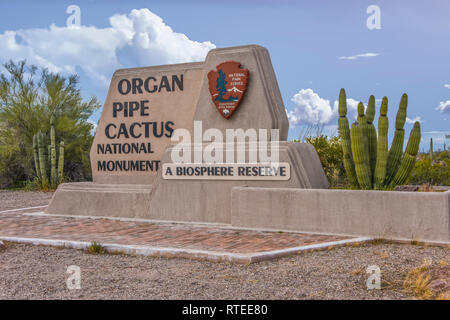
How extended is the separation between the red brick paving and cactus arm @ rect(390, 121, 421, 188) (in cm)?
222

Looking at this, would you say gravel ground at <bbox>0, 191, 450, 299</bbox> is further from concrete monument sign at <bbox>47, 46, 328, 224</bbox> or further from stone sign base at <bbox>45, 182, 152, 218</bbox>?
stone sign base at <bbox>45, 182, 152, 218</bbox>

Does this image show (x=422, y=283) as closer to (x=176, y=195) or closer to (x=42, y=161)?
(x=176, y=195)

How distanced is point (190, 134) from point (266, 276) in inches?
211

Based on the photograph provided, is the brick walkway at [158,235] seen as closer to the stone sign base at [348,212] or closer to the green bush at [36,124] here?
the stone sign base at [348,212]

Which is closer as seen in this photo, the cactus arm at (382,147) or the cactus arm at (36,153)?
the cactus arm at (382,147)

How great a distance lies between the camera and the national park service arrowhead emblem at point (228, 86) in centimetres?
980

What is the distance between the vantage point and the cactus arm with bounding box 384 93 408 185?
9.21 metres

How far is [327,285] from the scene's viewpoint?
5.15 meters

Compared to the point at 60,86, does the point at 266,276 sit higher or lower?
lower

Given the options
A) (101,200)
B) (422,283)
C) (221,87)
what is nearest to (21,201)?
(101,200)

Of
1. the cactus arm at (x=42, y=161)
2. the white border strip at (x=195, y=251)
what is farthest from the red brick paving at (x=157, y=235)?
the cactus arm at (x=42, y=161)

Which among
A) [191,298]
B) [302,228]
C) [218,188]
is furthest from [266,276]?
[218,188]
